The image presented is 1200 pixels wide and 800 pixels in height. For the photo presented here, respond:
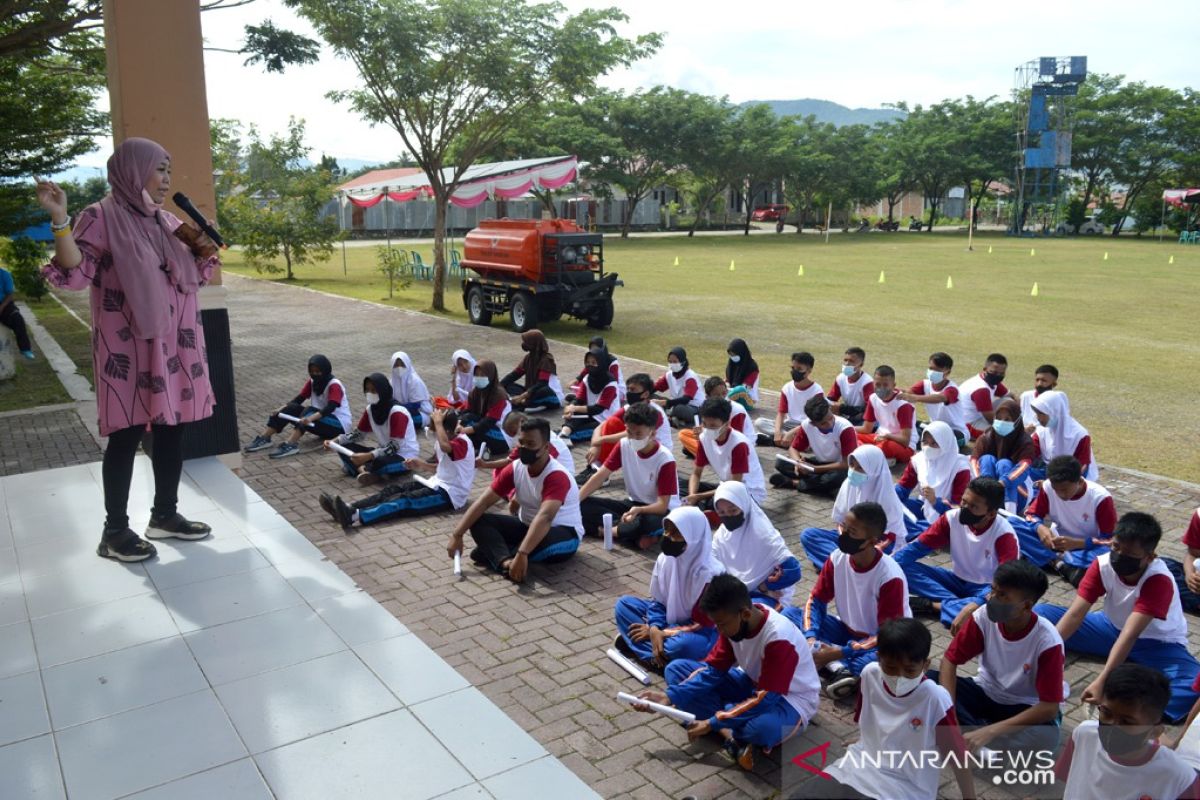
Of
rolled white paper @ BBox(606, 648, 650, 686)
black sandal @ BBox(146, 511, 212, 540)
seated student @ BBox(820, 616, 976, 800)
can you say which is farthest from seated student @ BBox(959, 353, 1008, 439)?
black sandal @ BBox(146, 511, 212, 540)

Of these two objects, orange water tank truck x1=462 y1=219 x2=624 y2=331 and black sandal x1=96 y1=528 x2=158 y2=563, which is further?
orange water tank truck x1=462 y1=219 x2=624 y2=331

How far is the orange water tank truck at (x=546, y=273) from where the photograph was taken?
54.4ft

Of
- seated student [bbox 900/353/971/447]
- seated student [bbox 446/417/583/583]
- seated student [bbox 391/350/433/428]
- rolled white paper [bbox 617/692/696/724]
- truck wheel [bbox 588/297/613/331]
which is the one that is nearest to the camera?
rolled white paper [bbox 617/692/696/724]

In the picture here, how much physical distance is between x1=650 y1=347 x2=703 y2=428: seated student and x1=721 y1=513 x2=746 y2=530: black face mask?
187 inches

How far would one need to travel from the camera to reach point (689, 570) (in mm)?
4777

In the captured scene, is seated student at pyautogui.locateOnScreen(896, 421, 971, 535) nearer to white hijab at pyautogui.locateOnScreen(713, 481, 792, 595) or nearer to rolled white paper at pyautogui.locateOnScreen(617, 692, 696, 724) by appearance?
white hijab at pyautogui.locateOnScreen(713, 481, 792, 595)

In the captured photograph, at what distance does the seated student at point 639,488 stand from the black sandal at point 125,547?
3060 millimetres

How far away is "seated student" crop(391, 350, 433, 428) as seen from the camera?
963 cm

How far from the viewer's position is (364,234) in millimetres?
52125

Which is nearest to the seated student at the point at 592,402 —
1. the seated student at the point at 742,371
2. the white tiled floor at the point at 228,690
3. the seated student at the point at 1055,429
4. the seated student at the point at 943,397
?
the seated student at the point at 742,371

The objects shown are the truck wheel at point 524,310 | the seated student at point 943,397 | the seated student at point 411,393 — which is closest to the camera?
the seated student at point 943,397

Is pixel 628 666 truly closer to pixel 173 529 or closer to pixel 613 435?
pixel 173 529

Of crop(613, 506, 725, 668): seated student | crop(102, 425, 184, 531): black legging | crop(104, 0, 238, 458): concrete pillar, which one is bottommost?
crop(613, 506, 725, 668): seated student

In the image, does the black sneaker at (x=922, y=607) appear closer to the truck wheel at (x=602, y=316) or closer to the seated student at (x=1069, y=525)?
the seated student at (x=1069, y=525)
